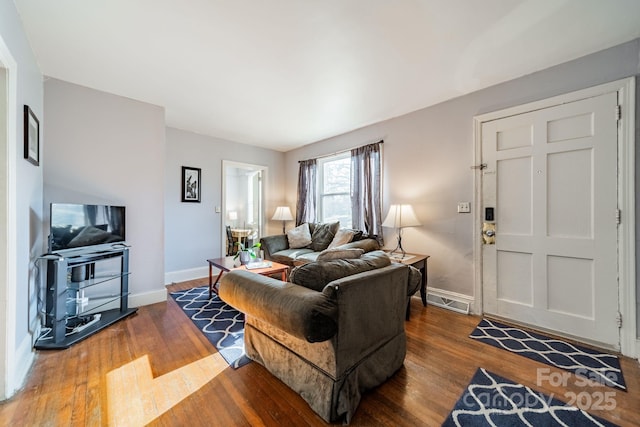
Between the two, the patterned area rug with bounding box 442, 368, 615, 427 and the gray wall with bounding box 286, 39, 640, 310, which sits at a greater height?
the gray wall with bounding box 286, 39, 640, 310

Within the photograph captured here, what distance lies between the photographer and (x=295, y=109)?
327cm

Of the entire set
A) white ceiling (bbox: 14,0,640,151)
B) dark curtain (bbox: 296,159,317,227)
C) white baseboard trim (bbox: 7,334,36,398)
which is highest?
white ceiling (bbox: 14,0,640,151)

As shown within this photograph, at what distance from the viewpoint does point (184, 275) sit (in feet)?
13.4

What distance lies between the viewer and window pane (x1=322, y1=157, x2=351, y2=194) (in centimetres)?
436

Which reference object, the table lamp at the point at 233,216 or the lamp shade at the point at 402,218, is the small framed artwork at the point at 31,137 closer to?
the lamp shade at the point at 402,218

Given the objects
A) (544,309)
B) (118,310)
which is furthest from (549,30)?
(118,310)

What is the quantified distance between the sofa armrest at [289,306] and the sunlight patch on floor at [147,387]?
1.95ft

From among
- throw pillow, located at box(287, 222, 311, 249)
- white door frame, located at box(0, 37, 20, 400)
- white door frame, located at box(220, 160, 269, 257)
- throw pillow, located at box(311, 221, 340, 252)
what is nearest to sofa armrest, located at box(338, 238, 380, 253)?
throw pillow, located at box(311, 221, 340, 252)

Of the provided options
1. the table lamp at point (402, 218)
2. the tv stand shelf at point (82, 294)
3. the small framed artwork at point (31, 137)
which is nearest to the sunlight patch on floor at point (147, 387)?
the tv stand shelf at point (82, 294)

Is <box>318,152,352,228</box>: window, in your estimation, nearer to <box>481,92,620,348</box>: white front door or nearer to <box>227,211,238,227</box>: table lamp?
<box>481,92,620,348</box>: white front door

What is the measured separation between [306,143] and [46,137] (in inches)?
137

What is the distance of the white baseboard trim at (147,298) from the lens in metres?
2.98

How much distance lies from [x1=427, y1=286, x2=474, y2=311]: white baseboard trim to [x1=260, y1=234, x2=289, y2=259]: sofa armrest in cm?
231

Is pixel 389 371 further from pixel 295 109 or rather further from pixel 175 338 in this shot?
pixel 295 109
